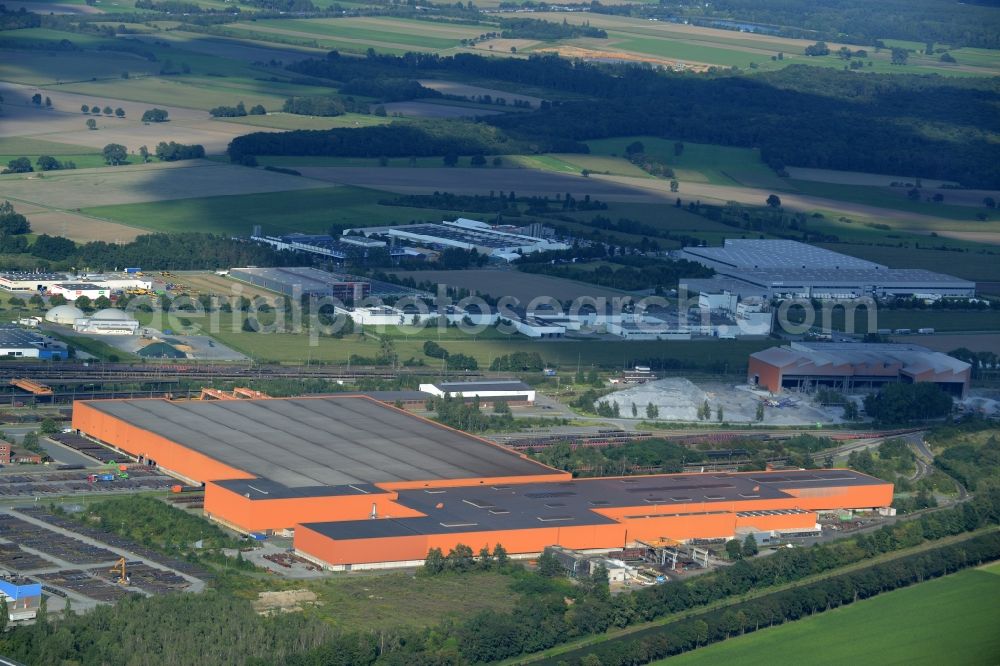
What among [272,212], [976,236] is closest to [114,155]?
[272,212]

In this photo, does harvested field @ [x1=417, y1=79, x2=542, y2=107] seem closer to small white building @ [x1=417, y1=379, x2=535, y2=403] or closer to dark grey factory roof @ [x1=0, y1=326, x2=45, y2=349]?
dark grey factory roof @ [x1=0, y1=326, x2=45, y2=349]

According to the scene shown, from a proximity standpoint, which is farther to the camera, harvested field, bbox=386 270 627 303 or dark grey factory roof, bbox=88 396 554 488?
harvested field, bbox=386 270 627 303

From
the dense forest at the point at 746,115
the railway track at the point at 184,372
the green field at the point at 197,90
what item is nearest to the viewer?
the railway track at the point at 184,372

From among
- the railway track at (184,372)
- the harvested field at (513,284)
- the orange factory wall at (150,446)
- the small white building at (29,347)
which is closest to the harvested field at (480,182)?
the harvested field at (513,284)

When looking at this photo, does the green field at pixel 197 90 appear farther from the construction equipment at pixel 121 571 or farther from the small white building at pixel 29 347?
the construction equipment at pixel 121 571

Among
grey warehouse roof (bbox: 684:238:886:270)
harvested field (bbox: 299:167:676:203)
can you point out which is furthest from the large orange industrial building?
harvested field (bbox: 299:167:676:203)
